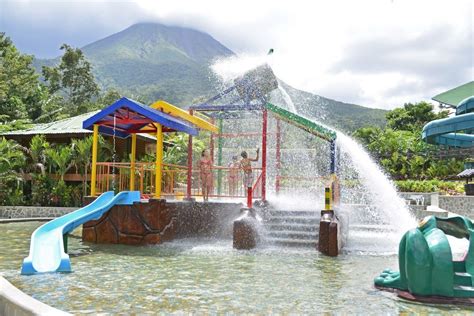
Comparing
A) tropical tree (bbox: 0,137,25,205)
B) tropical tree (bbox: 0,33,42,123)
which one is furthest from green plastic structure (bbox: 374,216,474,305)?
tropical tree (bbox: 0,33,42,123)

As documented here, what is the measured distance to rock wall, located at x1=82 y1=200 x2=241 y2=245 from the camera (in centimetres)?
1199

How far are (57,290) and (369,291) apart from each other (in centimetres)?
414

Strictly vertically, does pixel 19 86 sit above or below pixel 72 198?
above

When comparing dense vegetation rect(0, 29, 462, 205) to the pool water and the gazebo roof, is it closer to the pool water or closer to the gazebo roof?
the gazebo roof

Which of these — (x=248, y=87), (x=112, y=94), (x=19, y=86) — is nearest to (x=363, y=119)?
(x=112, y=94)

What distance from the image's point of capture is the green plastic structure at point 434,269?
6047 mm

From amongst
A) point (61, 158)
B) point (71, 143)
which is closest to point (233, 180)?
point (61, 158)

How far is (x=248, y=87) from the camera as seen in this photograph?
13.5m

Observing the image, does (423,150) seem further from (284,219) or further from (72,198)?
(284,219)

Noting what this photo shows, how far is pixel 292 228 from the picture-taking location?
11.8 meters

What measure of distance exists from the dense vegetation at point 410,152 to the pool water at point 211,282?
23436 millimetres

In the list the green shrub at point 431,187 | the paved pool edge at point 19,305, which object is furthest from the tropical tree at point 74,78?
the paved pool edge at point 19,305

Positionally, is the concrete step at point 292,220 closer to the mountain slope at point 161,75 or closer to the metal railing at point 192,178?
the metal railing at point 192,178

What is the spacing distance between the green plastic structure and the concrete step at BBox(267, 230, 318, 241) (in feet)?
15.8
